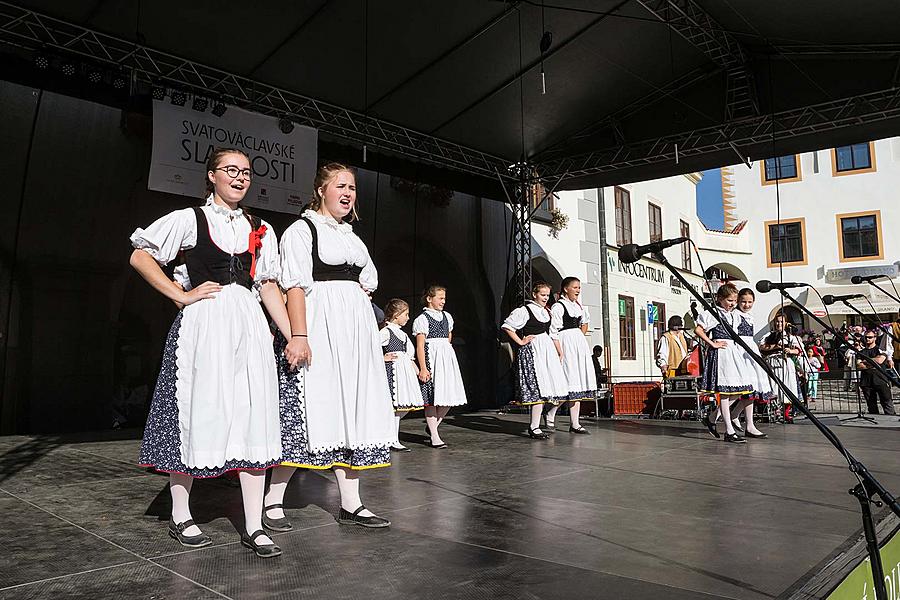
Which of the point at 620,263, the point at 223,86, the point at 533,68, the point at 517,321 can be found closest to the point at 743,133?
the point at 533,68

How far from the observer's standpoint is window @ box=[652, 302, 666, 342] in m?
17.8

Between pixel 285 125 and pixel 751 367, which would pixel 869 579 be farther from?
pixel 285 125

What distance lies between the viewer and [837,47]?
772 centimetres

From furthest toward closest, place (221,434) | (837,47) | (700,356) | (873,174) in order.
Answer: (873,174) → (700,356) → (837,47) → (221,434)

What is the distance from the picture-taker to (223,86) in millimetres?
7488

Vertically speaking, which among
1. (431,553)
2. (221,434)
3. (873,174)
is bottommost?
(431,553)

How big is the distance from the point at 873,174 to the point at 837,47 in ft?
52.0

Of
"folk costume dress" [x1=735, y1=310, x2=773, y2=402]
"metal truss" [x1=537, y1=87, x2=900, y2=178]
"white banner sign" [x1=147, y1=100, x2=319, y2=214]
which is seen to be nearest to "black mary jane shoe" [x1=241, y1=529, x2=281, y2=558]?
"folk costume dress" [x1=735, y1=310, x2=773, y2=402]

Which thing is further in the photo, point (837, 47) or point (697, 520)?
point (837, 47)

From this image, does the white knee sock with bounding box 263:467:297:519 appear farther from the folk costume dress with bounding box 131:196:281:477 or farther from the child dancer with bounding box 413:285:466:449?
the child dancer with bounding box 413:285:466:449

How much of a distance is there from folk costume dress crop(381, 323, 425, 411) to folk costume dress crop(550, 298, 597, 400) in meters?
1.63

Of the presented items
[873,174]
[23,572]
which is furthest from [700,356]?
[873,174]

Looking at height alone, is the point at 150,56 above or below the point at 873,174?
below

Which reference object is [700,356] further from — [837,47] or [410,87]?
[410,87]
